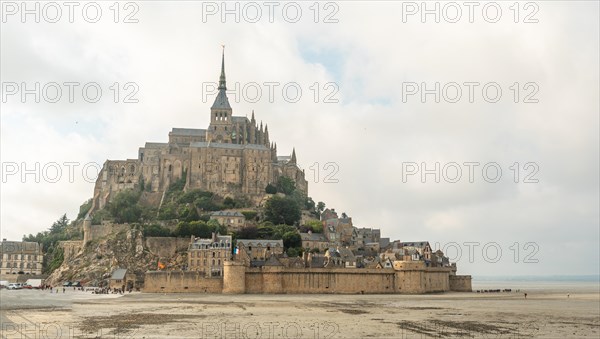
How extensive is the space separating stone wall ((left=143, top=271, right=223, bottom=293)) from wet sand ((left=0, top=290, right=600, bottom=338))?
14.1 m

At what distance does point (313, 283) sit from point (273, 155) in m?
37.0

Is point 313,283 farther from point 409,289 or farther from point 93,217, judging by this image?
point 93,217

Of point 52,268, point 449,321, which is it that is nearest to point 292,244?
point 52,268

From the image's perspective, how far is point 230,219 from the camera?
77.0 meters

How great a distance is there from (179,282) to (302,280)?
40.0 feet

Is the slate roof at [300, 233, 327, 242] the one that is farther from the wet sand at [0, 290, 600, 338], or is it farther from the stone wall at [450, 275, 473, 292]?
the wet sand at [0, 290, 600, 338]

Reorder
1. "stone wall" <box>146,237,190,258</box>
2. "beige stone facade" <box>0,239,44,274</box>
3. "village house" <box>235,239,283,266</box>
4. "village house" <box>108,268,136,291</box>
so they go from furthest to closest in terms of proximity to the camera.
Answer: "beige stone facade" <box>0,239,44,274</box>, "stone wall" <box>146,237,190,258</box>, "village house" <box>235,239,283,266</box>, "village house" <box>108,268,136,291</box>

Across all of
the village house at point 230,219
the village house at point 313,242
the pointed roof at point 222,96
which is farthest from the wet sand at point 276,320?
the pointed roof at point 222,96

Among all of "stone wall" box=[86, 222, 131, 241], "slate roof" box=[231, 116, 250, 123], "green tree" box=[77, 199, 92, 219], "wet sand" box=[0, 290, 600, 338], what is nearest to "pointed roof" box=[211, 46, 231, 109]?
"slate roof" box=[231, 116, 250, 123]

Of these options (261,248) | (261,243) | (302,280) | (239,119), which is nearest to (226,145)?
(239,119)

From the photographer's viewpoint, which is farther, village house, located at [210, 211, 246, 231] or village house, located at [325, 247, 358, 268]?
village house, located at [210, 211, 246, 231]

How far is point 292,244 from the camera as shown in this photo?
73.0m

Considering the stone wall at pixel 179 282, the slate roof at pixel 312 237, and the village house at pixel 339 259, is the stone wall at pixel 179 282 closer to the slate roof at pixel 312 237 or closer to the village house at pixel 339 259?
the village house at pixel 339 259

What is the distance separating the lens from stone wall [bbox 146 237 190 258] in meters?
69.5
